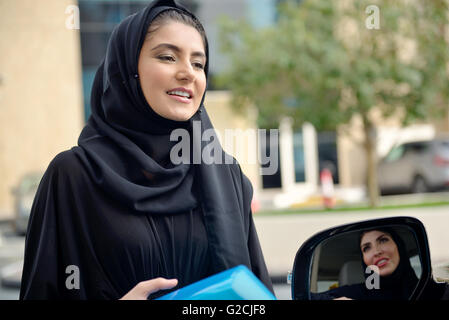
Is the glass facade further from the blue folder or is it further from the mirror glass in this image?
the blue folder

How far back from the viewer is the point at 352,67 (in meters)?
9.05

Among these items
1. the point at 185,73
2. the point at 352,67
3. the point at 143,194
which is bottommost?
the point at 143,194

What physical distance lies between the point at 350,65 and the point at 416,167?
3014 mm

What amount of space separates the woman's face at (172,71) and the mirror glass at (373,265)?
377 millimetres

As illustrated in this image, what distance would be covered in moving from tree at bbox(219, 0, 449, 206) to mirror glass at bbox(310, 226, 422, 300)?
25.2 feet

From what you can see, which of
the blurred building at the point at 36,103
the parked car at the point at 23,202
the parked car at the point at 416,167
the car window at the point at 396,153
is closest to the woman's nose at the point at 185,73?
the parked car at the point at 23,202

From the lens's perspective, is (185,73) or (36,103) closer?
(185,73)

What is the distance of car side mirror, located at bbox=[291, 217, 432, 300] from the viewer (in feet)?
3.29

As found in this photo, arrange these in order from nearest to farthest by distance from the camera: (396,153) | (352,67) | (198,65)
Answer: (198,65) < (352,67) < (396,153)

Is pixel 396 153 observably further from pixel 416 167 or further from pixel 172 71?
pixel 172 71

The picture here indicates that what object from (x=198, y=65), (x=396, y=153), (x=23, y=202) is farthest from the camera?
(x=396, y=153)

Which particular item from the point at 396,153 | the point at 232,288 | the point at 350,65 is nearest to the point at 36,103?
the point at 350,65

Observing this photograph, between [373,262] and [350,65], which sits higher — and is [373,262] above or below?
below

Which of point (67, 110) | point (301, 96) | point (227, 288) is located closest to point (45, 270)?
point (227, 288)
